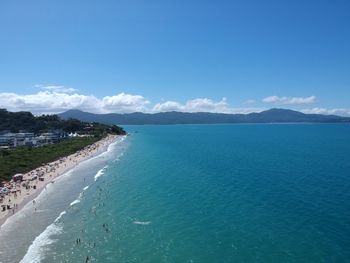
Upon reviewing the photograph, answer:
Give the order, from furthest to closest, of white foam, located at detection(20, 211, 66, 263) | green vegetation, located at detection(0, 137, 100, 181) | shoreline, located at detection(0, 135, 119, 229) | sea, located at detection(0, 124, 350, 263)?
1. green vegetation, located at detection(0, 137, 100, 181)
2. shoreline, located at detection(0, 135, 119, 229)
3. sea, located at detection(0, 124, 350, 263)
4. white foam, located at detection(20, 211, 66, 263)

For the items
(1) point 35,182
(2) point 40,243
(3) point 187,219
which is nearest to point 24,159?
(1) point 35,182

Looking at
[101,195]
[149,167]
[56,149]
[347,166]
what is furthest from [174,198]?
[56,149]

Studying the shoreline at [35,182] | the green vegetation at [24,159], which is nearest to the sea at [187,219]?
the shoreline at [35,182]

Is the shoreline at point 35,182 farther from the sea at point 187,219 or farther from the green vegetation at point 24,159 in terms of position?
the green vegetation at point 24,159

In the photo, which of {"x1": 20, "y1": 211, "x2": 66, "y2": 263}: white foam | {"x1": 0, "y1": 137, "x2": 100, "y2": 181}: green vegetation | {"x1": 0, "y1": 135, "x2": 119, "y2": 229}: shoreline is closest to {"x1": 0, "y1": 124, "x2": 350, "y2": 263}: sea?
{"x1": 20, "y1": 211, "x2": 66, "y2": 263}: white foam

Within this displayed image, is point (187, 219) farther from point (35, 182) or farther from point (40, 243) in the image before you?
point (35, 182)

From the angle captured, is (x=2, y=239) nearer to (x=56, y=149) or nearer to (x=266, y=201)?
(x=266, y=201)

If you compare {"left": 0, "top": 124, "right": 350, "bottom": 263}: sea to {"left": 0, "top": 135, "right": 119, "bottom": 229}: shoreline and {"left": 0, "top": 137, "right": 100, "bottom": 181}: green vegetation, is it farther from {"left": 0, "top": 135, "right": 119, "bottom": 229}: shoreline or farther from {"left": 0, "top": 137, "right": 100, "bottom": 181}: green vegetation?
{"left": 0, "top": 137, "right": 100, "bottom": 181}: green vegetation
